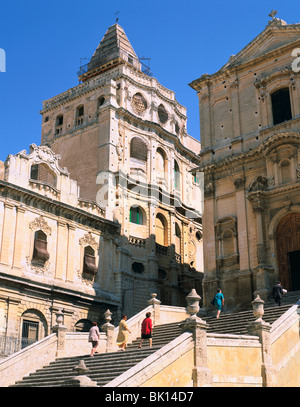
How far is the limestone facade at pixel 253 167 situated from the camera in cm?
2828

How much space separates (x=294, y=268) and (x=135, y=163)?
17.1 metres

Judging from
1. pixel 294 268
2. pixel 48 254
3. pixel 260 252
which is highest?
pixel 48 254

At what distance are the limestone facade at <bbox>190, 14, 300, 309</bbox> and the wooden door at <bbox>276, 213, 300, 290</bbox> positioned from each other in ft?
0.16

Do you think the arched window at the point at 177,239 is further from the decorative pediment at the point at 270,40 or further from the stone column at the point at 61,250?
the decorative pediment at the point at 270,40

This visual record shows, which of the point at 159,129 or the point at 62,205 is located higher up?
the point at 159,129

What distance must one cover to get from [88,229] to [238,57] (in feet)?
44.0

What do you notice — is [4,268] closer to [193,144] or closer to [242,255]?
[242,255]

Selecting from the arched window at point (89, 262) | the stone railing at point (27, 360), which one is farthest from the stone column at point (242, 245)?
the stone railing at point (27, 360)

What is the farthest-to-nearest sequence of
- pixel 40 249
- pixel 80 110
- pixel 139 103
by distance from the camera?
1. pixel 80 110
2. pixel 139 103
3. pixel 40 249

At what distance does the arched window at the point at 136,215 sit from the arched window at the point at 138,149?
4.13m

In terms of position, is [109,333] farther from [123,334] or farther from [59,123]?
[59,123]

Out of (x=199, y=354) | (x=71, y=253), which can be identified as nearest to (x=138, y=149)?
Result: (x=71, y=253)

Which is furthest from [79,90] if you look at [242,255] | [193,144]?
[242,255]

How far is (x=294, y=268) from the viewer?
27.9 metres
